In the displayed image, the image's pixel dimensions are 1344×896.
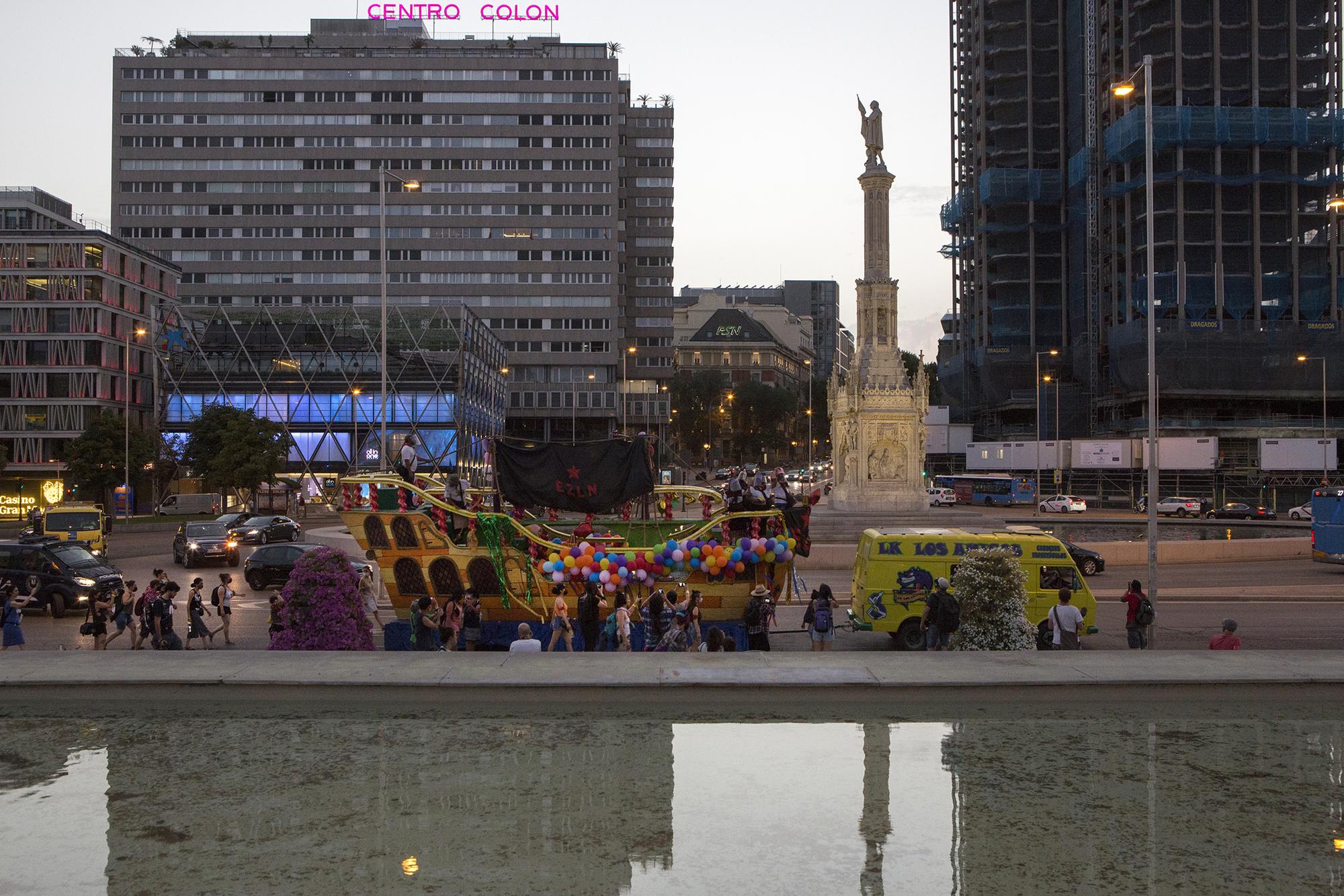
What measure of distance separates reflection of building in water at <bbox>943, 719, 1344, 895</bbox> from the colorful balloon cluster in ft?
25.9

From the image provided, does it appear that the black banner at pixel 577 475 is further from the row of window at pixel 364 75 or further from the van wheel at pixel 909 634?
the row of window at pixel 364 75

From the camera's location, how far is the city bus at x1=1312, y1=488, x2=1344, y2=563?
1297 inches

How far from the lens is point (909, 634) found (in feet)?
64.2

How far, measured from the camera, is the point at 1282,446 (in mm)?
68188

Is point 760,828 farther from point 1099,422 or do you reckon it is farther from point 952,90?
point 952,90

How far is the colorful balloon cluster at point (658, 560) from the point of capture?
19250 millimetres

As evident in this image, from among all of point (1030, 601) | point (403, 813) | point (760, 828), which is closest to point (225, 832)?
point (403, 813)

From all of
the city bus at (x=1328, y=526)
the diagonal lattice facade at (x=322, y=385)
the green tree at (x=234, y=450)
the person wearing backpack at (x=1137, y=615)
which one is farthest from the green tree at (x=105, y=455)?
the city bus at (x=1328, y=526)

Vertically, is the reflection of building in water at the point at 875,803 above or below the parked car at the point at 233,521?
below

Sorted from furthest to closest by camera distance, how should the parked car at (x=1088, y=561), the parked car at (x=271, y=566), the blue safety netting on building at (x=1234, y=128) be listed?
1. the blue safety netting on building at (x=1234, y=128)
2. the parked car at (x=1088, y=561)
3. the parked car at (x=271, y=566)

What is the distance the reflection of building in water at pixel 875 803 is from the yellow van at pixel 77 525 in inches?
1339

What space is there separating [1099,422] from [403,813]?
88555mm

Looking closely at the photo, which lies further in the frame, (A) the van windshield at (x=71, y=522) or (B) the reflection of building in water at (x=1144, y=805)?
(A) the van windshield at (x=71, y=522)

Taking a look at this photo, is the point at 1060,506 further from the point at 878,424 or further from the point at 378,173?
the point at 378,173
